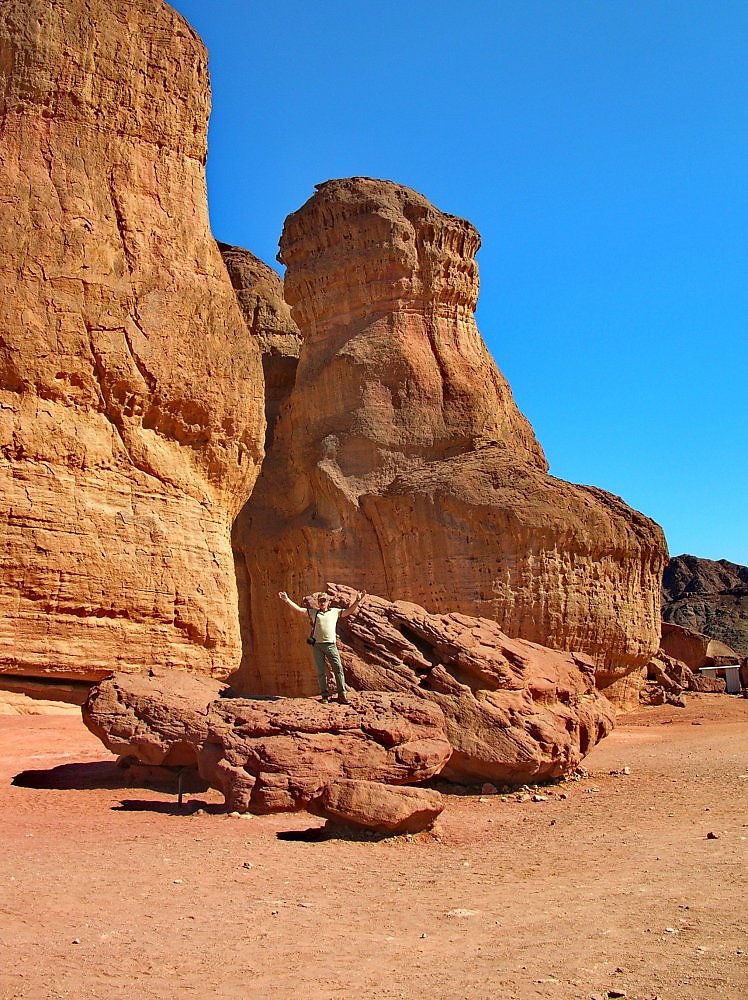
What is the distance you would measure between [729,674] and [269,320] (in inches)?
769

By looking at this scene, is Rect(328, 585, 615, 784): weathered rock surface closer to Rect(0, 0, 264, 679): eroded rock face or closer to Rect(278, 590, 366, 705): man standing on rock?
Rect(278, 590, 366, 705): man standing on rock

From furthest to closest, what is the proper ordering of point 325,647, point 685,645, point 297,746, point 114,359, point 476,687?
point 685,645
point 114,359
point 476,687
point 325,647
point 297,746

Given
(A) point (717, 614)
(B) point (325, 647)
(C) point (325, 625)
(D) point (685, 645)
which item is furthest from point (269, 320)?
(A) point (717, 614)

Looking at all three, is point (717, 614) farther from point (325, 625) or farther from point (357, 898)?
point (357, 898)

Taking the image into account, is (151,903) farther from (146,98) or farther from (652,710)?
(652,710)

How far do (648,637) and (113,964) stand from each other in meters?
18.0

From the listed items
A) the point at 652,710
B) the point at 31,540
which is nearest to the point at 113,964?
the point at 31,540

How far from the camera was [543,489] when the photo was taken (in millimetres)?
18875

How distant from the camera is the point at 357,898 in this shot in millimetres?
5352

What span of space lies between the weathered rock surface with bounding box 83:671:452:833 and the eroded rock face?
2.21 m

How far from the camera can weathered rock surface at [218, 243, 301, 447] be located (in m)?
26.0

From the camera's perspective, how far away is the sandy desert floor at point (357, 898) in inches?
156

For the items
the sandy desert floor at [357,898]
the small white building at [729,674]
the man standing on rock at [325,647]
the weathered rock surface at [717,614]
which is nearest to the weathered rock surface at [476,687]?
the sandy desert floor at [357,898]

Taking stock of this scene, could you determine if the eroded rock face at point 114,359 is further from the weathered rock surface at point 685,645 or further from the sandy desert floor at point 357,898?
the weathered rock surface at point 685,645
